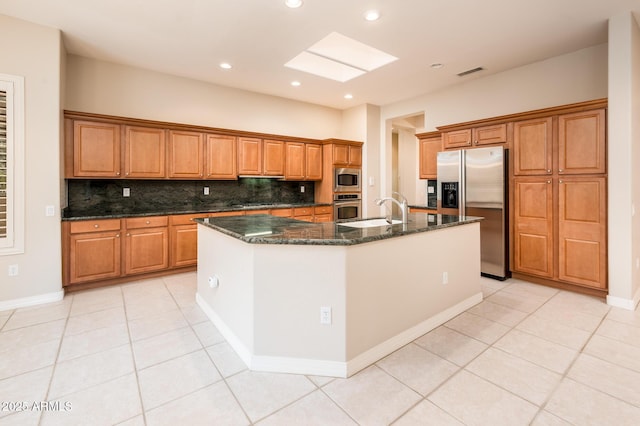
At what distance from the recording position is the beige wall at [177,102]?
4117 millimetres

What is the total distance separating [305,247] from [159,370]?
51.0 inches

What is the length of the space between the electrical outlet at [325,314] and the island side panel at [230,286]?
47 cm

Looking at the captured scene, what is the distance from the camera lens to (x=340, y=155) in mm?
5945

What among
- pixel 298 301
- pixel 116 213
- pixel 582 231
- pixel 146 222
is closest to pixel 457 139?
pixel 582 231

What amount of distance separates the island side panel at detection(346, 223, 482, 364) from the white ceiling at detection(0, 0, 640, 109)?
210 cm

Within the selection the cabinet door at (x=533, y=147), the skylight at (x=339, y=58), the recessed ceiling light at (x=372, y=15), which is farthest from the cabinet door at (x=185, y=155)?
the cabinet door at (x=533, y=147)

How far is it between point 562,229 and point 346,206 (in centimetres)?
336

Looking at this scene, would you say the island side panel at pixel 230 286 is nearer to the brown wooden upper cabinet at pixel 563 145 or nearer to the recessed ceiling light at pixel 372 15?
the recessed ceiling light at pixel 372 15

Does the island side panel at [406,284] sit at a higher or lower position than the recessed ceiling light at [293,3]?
lower

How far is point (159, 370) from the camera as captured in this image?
2119mm

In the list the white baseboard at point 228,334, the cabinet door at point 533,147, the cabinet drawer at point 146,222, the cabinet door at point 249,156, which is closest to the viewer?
the white baseboard at point 228,334

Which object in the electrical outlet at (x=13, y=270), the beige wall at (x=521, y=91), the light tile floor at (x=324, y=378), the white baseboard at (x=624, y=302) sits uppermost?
the beige wall at (x=521, y=91)

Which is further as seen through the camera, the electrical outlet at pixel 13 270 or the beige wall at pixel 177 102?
the beige wall at pixel 177 102

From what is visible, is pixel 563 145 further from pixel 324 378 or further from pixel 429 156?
pixel 324 378
